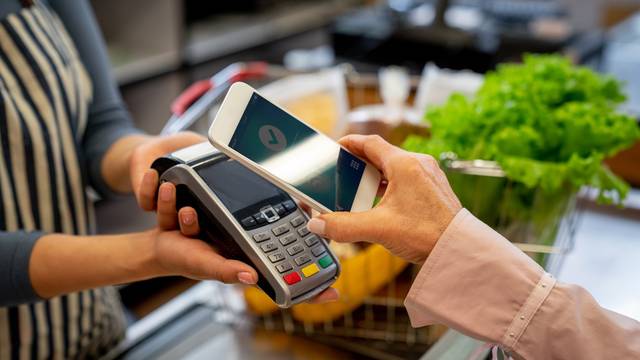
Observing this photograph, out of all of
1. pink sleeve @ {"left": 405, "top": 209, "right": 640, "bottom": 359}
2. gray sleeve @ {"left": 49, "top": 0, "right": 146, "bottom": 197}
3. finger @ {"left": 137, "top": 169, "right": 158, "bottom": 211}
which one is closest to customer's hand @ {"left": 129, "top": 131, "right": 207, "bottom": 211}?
finger @ {"left": 137, "top": 169, "right": 158, "bottom": 211}

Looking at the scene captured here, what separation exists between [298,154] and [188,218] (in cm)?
11

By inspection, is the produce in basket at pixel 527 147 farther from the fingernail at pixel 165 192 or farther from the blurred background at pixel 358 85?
the fingernail at pixel 165 192

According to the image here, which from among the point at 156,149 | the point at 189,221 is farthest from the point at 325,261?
the point at 156,149

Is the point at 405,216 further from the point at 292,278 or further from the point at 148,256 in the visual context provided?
the point at 148,256

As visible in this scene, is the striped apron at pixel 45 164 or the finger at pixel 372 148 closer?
the finger at pixel 372 148

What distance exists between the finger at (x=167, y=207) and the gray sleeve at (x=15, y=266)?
0.53 feet

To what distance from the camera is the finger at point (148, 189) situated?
593 mm

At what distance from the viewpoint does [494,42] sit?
1.80m

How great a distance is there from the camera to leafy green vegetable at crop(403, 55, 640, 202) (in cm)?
71

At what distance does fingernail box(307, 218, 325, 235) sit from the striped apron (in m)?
0.43

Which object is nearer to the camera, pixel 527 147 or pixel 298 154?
pixel 298 154

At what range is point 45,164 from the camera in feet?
2.70

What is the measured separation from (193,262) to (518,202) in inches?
15.0

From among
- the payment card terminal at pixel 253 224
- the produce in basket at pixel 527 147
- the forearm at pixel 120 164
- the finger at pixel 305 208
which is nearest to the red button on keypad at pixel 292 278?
the payment card terminal at pixel 253 224
